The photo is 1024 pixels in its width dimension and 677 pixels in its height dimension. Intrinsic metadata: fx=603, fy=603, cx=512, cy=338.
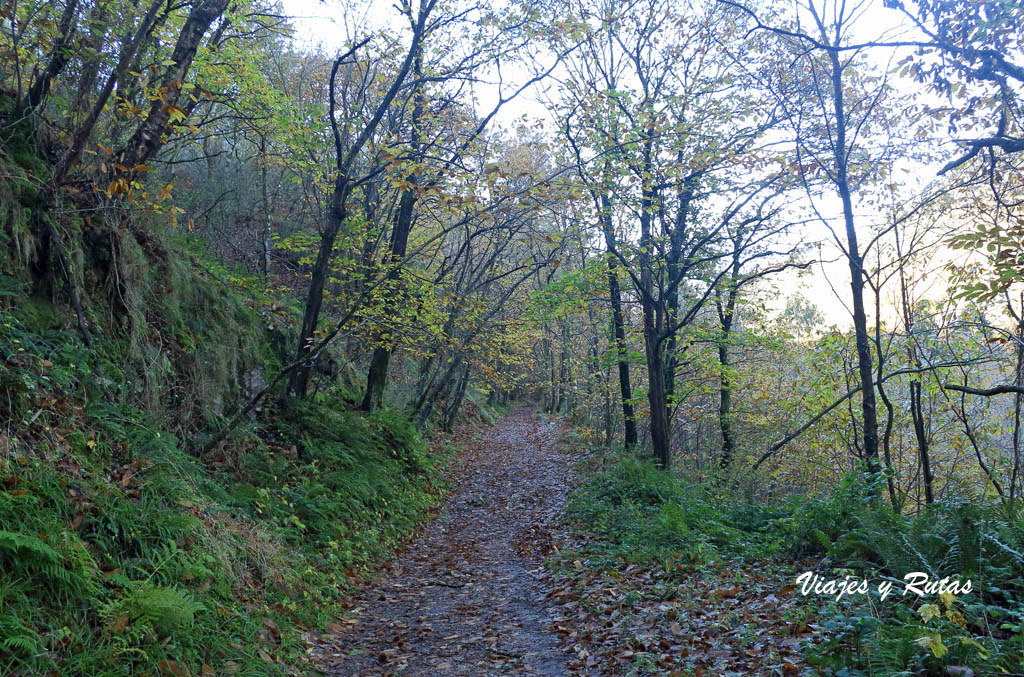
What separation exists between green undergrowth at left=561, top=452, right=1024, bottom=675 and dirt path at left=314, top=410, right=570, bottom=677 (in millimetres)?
1159

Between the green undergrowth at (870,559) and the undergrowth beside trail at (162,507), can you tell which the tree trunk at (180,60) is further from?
the green undergrowth at (870,559)

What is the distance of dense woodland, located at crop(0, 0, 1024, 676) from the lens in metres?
4.48

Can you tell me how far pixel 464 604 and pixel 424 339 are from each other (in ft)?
27.7

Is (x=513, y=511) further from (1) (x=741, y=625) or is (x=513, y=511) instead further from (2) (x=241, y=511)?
(1) (x=741, y=625)

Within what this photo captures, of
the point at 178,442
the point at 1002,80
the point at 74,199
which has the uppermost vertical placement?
the point at 1002,80

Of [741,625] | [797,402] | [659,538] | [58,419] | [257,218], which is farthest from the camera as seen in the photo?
[257,218]

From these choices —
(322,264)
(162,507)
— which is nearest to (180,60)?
(322,264)

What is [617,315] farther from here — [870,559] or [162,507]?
[162,507]

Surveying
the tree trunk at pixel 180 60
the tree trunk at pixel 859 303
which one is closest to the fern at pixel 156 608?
the tree trunk at pixel 180 60

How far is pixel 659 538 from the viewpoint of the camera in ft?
26.0

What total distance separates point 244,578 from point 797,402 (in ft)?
38.6

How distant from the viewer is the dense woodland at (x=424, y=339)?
448 centimetres

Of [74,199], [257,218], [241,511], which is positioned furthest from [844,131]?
[257,218]

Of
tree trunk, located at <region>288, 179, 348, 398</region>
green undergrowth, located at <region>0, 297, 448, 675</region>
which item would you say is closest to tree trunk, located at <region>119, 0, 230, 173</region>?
green undergrowth, located at <region>0, 297, 448, 675</region>
